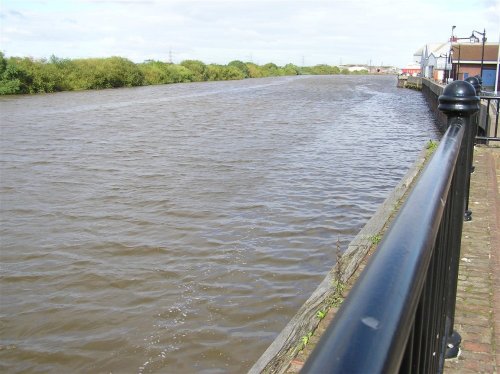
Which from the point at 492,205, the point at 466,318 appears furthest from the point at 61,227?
the point at 466,318

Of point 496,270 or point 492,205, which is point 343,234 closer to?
point 492,205

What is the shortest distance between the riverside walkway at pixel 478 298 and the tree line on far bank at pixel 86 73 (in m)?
44.5

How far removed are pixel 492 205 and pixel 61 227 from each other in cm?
662

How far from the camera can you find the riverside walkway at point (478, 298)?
9.96ft

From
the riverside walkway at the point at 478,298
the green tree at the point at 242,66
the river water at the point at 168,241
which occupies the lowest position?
the river water at the point at 168,241

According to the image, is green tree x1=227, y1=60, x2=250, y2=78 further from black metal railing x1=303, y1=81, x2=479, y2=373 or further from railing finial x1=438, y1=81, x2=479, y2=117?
black metal railing x1=303, y1=81, x2=479, y2=373

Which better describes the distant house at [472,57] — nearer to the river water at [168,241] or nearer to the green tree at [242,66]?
the river water at [168,241]

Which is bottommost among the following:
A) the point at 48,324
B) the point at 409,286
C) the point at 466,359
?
the point at 48,324

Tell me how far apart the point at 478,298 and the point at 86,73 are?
54.5 metres

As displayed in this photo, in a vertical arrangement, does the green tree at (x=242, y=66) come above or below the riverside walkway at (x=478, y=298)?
above

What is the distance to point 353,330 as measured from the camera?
66 centimetres

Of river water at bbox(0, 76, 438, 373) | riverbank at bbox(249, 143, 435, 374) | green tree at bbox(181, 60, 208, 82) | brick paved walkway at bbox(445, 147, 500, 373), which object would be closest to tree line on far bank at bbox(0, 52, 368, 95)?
green tree at bbox(181, 60, 208, 82)

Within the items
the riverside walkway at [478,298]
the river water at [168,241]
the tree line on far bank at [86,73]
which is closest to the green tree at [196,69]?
the tree line on far bank at [86,73]

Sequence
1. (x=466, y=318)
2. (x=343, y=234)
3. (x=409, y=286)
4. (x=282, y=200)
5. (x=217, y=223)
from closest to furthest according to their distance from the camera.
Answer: (x=409, y=286) < (x=466, y=318) < (x=343, y=234) < (x=217, y=223) < (x=282, y=200)
